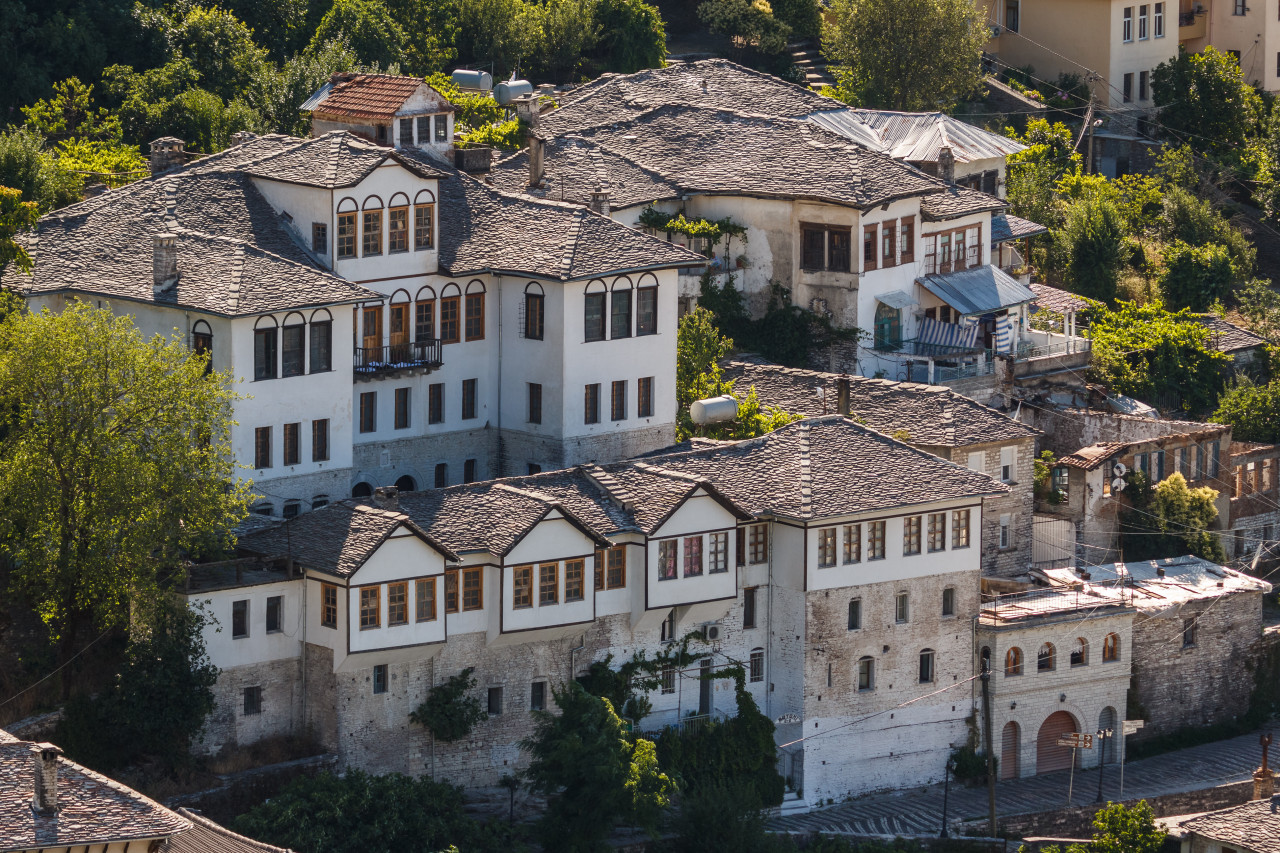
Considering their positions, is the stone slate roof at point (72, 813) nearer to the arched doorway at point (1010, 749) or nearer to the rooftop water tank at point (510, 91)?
the arched doorway at point (1010, 749)

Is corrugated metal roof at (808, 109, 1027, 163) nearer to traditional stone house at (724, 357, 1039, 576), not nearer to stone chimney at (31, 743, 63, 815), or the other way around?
traditional stone house at (724, 357, 1039, 576)

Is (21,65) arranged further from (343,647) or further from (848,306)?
(343,647)

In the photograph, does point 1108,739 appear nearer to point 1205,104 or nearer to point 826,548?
point 826,548

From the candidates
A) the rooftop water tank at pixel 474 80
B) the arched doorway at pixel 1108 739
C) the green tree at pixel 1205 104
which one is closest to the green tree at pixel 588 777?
the arched doorway at pixel 1108 739

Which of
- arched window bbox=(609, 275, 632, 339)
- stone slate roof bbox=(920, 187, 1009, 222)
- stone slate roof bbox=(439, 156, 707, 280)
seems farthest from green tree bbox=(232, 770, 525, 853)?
stone slate roof bbox=(920, 187, 1009, 222)

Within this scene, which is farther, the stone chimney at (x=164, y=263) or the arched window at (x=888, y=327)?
the arched window at (x=888, y=327)

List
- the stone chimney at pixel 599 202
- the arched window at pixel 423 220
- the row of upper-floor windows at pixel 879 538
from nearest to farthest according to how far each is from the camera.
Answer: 1. the row of upper-floor windows at pixel 879 538
2. the arched window at pixel 423 220
3. the stone chimney at pixel 599 202
